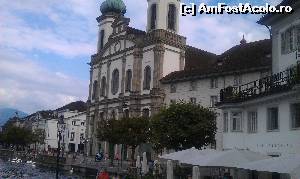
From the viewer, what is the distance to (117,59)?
79.7m

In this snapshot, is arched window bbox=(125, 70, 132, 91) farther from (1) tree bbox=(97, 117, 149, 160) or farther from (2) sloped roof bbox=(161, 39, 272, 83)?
(1) tree bbox=(97, 117, 149, 160)

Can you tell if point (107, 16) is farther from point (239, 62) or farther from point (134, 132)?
point (239, 62)

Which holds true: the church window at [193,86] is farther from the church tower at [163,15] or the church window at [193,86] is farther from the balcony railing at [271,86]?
the balcony railing at [271,86]

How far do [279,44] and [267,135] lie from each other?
280 inches

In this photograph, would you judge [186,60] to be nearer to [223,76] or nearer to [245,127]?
[223,76]

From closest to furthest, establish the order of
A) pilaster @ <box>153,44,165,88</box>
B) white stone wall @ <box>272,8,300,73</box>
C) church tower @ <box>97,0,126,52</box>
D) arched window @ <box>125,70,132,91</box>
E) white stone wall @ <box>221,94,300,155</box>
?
white stone wall @ <box>221,94,300,155</box> < white stone wall @ <box>272,8,300,73</box> < pilaster @ <box>153,44,165,88</box> < arched window @ <box>125,70,132,91</box> < church tower @ <box>97,0,126,52</box>

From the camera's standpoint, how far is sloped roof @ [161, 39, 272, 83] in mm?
53562

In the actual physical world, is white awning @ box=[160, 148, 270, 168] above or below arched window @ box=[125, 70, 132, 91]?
below

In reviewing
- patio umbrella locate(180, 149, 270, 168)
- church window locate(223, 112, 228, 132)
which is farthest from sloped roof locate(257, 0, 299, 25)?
patio umbrella locate(180, 149, 270, 168)

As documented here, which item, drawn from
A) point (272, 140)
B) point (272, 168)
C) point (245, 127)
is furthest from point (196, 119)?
point (272, 168)

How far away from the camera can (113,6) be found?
291 ft

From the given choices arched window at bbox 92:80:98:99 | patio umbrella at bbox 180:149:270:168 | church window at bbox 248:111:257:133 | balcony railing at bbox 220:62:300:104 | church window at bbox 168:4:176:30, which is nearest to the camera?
patio umbrella at bbox 180:149:270:168

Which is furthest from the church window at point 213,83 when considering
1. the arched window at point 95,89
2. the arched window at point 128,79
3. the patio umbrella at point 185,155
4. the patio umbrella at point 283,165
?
the patio umbrella at point 283,165

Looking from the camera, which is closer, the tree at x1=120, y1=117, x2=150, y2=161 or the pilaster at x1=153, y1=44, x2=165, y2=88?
the tree at x1=120, y1=117, x2=150, y2=161
